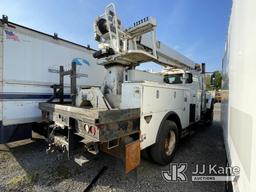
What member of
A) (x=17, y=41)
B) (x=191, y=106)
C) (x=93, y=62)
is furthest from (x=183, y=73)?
(x=17, y=41)

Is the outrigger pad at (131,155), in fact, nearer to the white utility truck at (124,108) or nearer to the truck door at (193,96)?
the white utility truck at (124,108)

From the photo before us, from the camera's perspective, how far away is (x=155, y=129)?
3.38 m

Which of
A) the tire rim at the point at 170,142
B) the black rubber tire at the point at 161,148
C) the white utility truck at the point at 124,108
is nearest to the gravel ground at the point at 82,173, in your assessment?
the black rubber tire at the point at 161,148

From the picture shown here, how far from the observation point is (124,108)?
10.1 ft

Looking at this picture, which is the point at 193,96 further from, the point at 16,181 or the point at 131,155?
the point at 16,181

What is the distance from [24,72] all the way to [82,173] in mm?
2609

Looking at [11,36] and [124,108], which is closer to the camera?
[124,108]

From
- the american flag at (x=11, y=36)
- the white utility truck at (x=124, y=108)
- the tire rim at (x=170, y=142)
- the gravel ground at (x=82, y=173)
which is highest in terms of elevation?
the american flag at (x=11, y=36)

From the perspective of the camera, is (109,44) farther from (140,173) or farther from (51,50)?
(140,173)

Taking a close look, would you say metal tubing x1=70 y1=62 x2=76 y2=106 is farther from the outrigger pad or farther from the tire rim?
the tire rim

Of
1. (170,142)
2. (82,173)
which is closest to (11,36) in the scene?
(82,173)

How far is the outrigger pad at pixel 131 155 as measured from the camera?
2.71 meters

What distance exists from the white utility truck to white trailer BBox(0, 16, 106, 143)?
0.42 metres

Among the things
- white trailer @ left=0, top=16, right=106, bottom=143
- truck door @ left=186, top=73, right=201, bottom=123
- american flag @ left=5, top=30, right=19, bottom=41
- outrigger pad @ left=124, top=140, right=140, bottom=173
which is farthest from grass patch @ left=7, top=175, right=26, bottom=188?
truck door @ left=186, top=73, right=201, bottom=123
